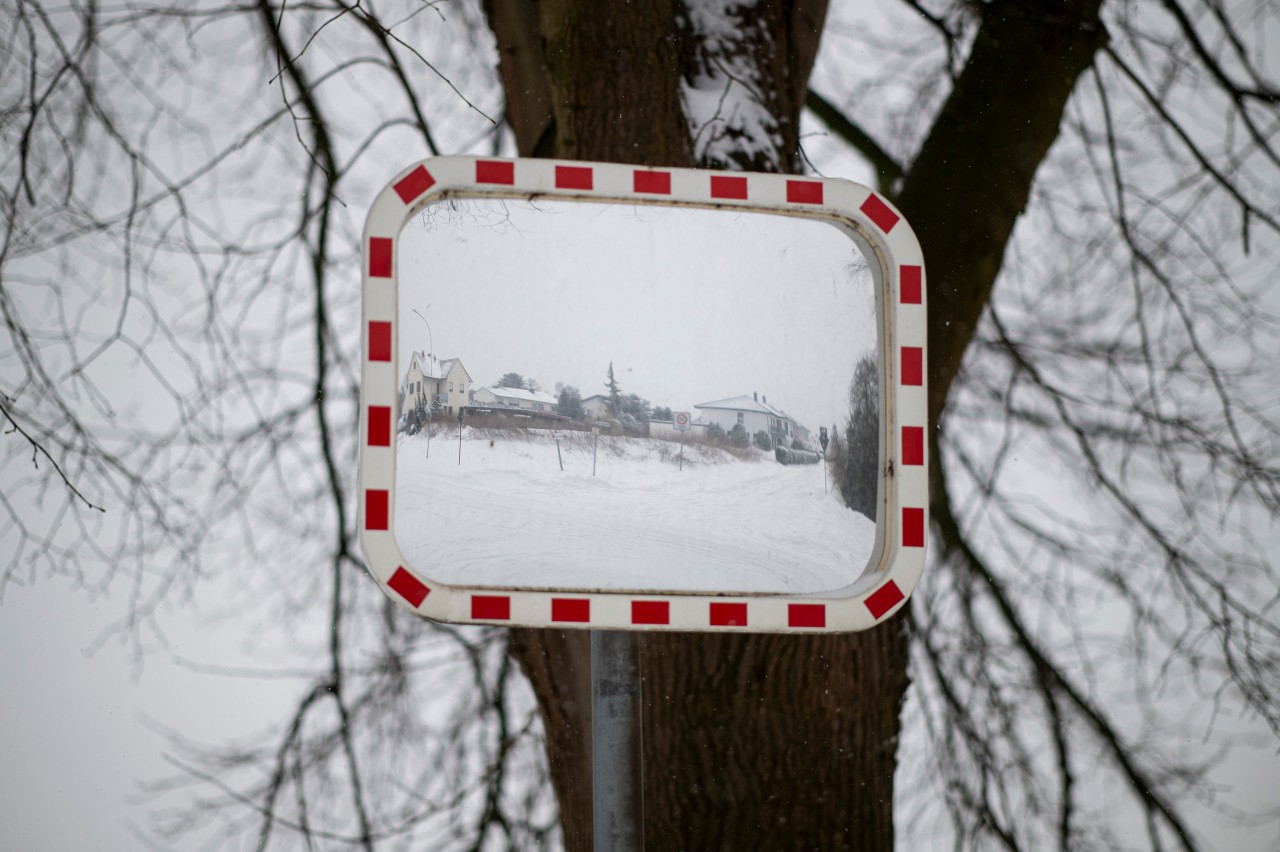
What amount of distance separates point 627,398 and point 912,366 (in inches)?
20.5

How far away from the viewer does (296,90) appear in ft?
10.2

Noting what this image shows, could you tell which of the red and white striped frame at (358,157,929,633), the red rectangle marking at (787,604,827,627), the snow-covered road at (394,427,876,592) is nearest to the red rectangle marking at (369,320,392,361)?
the red and white striped frame at (358,157,929,633)

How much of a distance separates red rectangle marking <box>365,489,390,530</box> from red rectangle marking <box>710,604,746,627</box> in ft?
1.87

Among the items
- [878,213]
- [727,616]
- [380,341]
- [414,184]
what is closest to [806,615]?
[727,616]

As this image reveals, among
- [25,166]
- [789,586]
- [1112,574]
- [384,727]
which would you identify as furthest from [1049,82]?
[25,166]

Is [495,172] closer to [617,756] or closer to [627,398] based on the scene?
[627,398]

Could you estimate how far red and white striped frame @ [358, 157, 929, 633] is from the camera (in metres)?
1.87

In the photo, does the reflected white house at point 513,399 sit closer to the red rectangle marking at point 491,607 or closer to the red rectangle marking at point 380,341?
the red rectangle marking at point 380,341

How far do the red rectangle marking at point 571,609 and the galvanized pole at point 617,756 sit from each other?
114mm

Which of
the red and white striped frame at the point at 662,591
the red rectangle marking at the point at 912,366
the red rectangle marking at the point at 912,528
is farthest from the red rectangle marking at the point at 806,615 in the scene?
the red rectangle marking at the point at 912,366

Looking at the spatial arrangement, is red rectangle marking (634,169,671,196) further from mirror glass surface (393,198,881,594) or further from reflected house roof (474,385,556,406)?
reflected house roof (474,385,556,406)

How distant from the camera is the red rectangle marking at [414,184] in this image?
1.93 meters

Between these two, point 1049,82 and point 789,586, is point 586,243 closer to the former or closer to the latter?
point 789,586

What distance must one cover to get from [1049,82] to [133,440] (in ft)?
8.58
